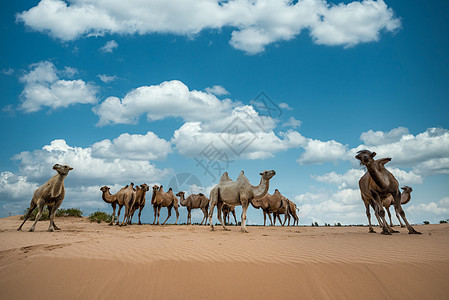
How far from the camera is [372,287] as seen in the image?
4.31m

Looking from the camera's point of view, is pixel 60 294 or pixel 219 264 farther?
pixel 219 264

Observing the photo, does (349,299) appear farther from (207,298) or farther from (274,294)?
(207,298)

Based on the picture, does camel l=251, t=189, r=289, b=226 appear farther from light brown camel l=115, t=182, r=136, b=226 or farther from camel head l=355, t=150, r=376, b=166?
camel head l=355, t=150, r=376, b=166

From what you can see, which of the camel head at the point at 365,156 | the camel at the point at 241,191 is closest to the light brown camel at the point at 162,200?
the camel at the point at 241,191

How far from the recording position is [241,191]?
1295cm

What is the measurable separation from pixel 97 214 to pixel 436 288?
25.7 m

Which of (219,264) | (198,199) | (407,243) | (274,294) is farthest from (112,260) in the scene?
(198,199)

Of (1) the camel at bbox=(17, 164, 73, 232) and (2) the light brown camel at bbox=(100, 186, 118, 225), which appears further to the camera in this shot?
(2) the light brown camel at bbox=(100, 186, 118, 225)

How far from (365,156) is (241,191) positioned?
18.7 feet

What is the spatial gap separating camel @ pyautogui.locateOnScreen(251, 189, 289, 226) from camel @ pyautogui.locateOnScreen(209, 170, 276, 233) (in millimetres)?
10584

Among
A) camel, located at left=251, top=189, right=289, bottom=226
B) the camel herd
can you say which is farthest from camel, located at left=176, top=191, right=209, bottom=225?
camel, located at left=251, top=189, right=289, bottom=226

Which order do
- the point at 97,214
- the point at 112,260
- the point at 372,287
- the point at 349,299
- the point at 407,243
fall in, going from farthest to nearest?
the point at 97,214
the point at 407,243
the point at 112,260
the point at 372,287
the point at 349,299

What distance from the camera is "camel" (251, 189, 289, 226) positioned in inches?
951

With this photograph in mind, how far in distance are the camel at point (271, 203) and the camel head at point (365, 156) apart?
15.0 m
